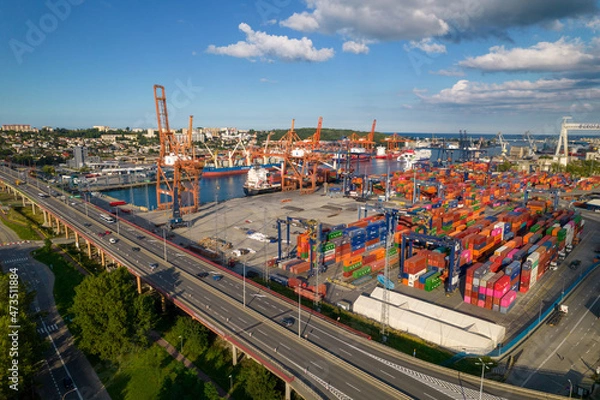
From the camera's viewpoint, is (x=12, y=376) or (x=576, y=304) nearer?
(x=12, y=376)

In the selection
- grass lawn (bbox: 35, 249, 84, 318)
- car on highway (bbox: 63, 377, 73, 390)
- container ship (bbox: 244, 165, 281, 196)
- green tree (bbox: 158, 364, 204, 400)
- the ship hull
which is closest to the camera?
green tree (bbox: 158, 364, 204, 400)

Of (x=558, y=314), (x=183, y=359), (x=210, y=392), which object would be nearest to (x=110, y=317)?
(x=183, y=359)

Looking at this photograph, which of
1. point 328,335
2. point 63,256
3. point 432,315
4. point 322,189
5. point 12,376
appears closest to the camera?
point 12,376

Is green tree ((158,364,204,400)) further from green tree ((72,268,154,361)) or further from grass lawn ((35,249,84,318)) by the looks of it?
grass lawn ((35,249,84,318))

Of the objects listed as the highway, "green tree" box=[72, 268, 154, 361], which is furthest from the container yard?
"green tree" box=[72, 268, 154, 361]

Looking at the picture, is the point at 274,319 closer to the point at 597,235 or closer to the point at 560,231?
the point at 560,231

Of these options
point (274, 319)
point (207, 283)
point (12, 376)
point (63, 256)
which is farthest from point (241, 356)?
point (63, 256)

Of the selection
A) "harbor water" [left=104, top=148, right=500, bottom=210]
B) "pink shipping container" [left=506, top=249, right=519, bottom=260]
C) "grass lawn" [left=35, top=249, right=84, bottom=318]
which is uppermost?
"pink shipping container" [left=506, top=249, right=519, bottom=260]
